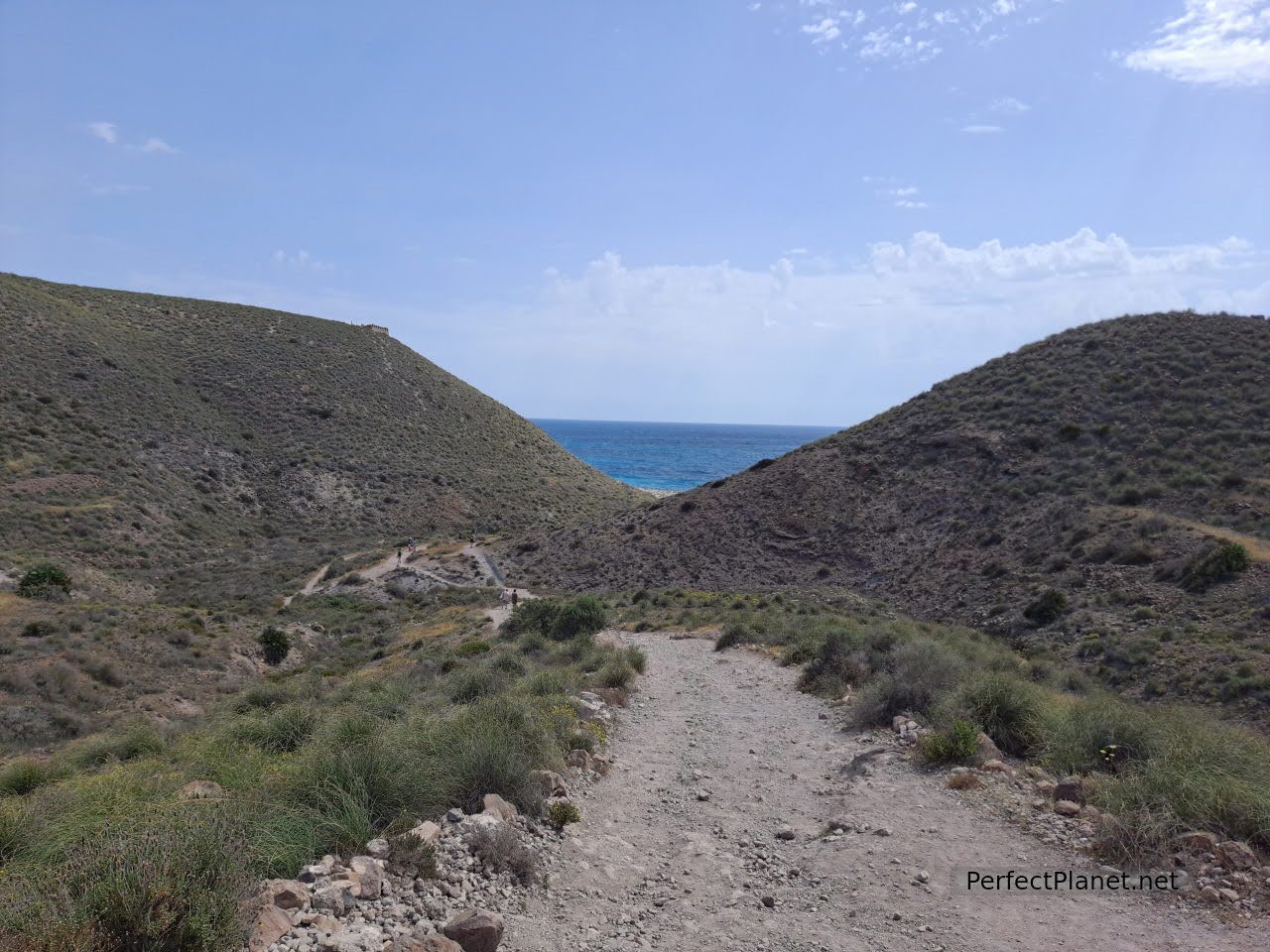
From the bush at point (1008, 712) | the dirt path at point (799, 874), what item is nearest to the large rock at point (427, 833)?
the dirt path at point (799, 874)

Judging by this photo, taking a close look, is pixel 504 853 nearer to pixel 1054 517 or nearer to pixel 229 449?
pixel 1054 517

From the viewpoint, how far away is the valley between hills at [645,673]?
A: 5.20m

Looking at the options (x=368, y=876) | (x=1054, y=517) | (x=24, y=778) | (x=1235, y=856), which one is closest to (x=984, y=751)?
(x=1235, y=856)

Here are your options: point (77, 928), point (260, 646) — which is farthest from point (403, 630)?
point (77, 928)

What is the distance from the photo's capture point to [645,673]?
15.4 m

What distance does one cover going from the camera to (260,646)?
2459cm

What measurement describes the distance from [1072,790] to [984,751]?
1.46m

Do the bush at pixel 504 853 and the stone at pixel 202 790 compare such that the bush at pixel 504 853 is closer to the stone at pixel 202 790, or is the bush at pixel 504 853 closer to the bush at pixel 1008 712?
the stone at pixel 202 790

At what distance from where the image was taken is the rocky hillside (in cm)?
3784

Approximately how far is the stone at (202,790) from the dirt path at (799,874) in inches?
106

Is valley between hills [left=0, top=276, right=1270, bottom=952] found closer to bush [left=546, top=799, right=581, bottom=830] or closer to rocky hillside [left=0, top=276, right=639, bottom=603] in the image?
bush [left=546, top=799, right=581, bottom=830]

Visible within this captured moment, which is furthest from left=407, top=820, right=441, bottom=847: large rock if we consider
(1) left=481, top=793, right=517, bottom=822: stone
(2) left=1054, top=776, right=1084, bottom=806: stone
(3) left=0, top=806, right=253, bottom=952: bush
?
(2) left=1054, top=776, right=1084, bottom=806: stone

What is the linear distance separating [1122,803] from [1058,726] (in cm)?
242

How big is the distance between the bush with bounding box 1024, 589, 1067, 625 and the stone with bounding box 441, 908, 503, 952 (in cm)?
2140
